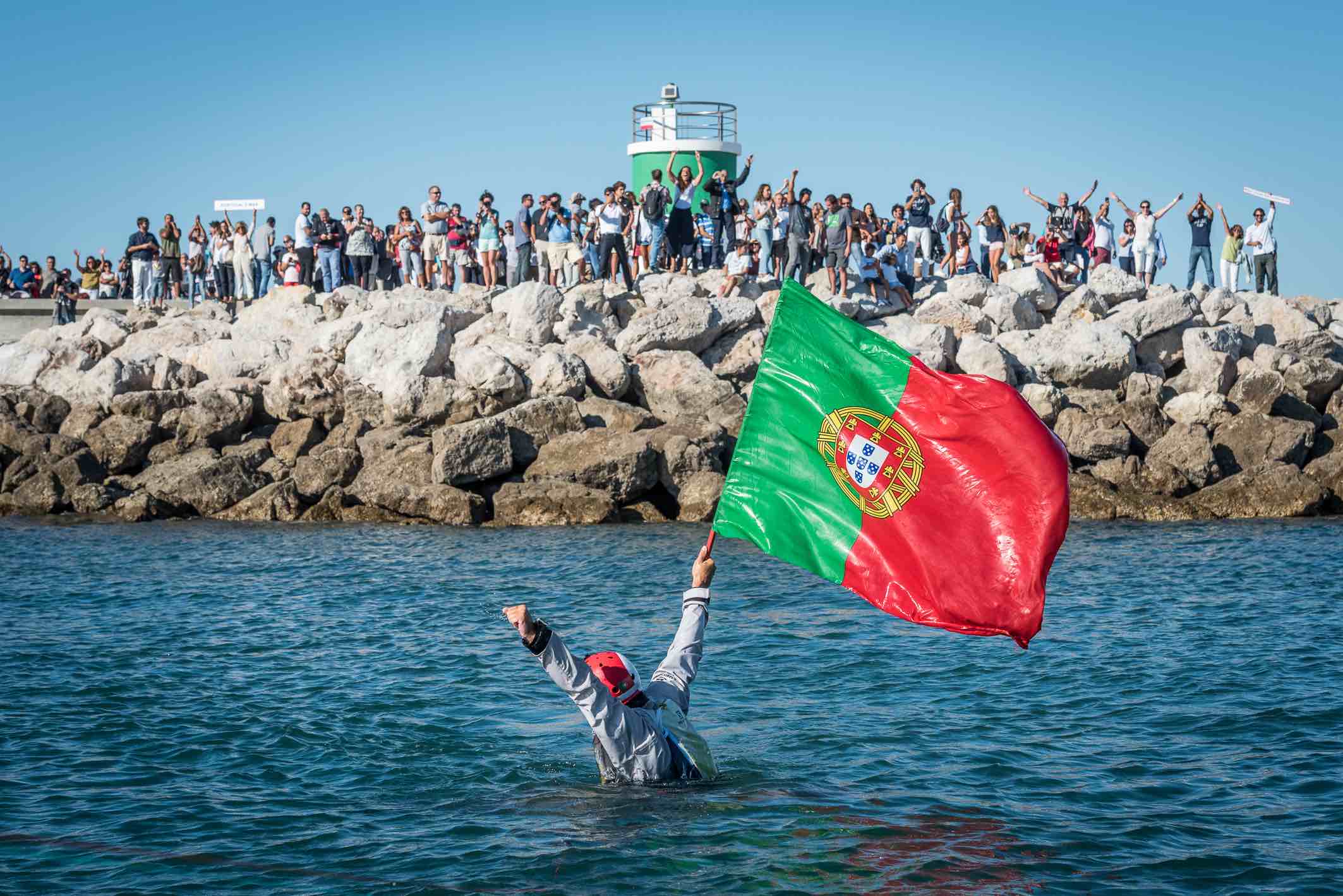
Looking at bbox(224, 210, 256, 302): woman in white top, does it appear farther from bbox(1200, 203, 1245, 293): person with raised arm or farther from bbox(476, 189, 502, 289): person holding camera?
bbox(1200, 203, 1245, 293): person with raised arm

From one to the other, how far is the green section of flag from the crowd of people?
20.9m

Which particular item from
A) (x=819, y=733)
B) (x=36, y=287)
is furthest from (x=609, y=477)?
(x=36, y=287)

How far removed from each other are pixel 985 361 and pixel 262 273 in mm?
19290

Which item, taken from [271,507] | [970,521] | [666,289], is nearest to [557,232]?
[666,289]

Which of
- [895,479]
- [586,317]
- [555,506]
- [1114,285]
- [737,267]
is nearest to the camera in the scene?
[895,479]

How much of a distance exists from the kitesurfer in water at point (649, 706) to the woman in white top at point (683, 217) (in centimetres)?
2104

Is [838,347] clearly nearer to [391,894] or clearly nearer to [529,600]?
[391,894]

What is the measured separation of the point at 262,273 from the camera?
36.7m

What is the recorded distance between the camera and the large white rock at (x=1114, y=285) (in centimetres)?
3456

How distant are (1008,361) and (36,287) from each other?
2801 cm

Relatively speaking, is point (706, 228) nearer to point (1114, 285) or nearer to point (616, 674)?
point (1114, 285)

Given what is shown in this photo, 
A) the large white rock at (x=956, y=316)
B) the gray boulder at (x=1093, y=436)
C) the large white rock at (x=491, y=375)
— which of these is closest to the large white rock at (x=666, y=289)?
the large white rock at (x=491, y=375)

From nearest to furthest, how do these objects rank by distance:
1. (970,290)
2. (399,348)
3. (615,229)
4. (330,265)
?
(399,348), (615,229), (970,290), (330,265)

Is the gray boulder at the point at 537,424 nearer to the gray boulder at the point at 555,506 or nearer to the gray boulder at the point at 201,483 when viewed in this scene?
the gray boulder at the point at 555,506
